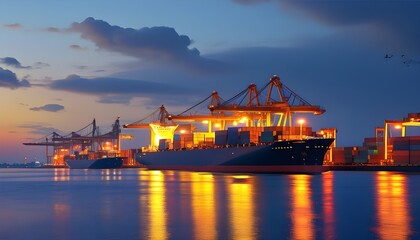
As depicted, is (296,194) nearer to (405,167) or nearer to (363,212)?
(363,212)

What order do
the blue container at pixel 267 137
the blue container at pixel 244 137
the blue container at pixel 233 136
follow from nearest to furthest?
the blue container at pixel 267 137, the blue container at pixel 244 137, the blue container at pixel 233 136

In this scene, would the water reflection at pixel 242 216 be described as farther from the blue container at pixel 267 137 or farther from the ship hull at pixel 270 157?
the blue container at pixel 267 137

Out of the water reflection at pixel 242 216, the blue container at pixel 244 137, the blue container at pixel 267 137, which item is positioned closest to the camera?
the water reflection at pixel 242 216

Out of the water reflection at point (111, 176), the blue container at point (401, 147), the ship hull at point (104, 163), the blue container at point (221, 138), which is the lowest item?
the ship hull at point (104, 163)

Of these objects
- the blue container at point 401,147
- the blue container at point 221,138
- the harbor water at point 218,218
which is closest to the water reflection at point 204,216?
the harbor water at point 218,218

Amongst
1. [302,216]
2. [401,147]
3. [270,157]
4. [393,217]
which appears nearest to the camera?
[393,217]

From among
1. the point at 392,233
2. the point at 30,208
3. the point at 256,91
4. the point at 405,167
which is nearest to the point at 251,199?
the point at 30,208

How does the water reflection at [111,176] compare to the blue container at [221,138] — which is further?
the blue container at [221,138]

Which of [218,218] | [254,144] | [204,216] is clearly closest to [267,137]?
[254,144]

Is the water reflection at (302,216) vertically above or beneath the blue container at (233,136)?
beneath

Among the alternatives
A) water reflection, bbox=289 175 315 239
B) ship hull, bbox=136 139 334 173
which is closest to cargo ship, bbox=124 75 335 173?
ship hull, bbox=136 139 334 173

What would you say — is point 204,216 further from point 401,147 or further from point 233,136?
point 401,147

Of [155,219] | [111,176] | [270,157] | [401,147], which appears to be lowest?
[111,176]

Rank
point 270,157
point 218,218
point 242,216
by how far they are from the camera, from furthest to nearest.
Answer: point 270,157, point 242,216, point 218,218
